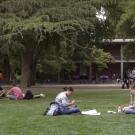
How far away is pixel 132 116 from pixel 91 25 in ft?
49.6

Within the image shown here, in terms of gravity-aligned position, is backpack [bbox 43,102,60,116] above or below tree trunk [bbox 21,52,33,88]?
below

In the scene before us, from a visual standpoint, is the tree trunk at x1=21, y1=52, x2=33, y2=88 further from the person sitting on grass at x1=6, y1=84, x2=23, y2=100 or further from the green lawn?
the green lawn

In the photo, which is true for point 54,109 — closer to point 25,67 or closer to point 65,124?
point 65,124

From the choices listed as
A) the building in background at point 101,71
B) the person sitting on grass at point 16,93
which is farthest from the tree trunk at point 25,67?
the building in background at point 101,71

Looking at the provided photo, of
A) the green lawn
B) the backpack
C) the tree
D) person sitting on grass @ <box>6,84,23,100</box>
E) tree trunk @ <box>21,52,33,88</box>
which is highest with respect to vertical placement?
the tree

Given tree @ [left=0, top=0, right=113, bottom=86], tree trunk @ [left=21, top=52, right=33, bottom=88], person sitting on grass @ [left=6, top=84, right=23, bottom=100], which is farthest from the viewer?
tree trunk @ [left=21, top=52, right=33, bottom=88]

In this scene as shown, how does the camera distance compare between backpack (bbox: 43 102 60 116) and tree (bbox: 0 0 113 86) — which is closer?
backpack (bbox: 43 102 60 116)

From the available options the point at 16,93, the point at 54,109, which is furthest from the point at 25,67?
the point at 54,109

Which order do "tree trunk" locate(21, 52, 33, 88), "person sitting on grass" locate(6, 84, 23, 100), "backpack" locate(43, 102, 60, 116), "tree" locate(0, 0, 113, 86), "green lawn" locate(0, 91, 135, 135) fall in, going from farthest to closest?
"tree trunk" locate(21, 52, 33, 88) → "tree" locate(0, 0, 113, 86) → "person sitting on grass" locate(6, 84, 23, 100) → "backpack" locate(43, 102, 60, 116) → "green lawn" locate(0, 91, 135, 135)

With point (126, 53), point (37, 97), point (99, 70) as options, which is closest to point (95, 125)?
point (37, 97)

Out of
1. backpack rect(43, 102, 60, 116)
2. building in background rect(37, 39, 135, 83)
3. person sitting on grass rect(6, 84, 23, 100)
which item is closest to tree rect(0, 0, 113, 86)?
person sitting on grass rect(6, 84, 23, 100)

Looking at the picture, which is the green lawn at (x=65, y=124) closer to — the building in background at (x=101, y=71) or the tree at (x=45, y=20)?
the tree at (x=45, y=20)

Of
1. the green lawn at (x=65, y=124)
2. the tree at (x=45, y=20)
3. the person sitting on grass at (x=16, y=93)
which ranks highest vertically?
the tree at (x=45, y=20)

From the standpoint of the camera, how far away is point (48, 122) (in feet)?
53.3
